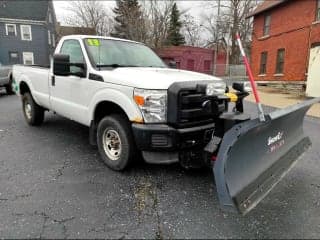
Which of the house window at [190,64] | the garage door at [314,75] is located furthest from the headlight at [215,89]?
the house window at [190,64]

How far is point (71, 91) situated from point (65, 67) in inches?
24.5

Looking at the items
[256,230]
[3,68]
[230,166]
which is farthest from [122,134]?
[3,68]

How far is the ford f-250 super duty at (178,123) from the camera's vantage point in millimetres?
3109

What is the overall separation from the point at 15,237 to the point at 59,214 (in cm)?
51

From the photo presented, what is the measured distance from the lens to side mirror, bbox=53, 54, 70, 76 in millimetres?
4551

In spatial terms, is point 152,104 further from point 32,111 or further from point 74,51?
point 32,111

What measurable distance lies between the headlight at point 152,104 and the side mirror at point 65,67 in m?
1.38

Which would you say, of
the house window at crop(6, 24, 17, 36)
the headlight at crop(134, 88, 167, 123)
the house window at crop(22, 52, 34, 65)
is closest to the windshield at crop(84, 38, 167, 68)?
the headlight at crop(134, 88, 167, 123)

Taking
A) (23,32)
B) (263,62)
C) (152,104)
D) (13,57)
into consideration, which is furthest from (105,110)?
(23,32)

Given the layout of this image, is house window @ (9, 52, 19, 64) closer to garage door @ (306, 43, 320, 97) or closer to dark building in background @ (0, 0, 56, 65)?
dark building in background @ (0, 0, 56, 65)

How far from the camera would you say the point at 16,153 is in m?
5.34

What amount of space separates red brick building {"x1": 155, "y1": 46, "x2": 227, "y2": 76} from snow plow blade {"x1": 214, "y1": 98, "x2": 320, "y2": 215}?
3502 centimetres

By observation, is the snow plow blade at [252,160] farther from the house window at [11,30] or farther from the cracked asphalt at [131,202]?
the house window at [11,30]

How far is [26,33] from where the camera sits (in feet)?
111
